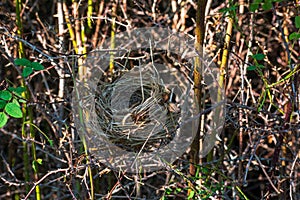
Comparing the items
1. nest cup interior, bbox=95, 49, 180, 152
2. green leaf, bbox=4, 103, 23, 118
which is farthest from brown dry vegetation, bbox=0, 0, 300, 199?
green leaf, bbox=4, 103, 23, 118

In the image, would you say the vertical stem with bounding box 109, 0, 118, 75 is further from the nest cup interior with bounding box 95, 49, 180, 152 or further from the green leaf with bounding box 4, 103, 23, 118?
the green leaf with bounding box 4, 103, 23, 118

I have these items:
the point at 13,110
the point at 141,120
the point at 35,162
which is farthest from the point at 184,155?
the point at 13,110

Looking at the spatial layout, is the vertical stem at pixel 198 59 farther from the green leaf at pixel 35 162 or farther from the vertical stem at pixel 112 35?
the green leaf at pixel 35 162

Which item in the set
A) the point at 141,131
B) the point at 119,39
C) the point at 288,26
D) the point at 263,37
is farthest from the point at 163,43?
the point at 263,37

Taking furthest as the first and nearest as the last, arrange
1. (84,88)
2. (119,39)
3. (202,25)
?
1. (119,39)
2. (84,88)
3. (202,25)

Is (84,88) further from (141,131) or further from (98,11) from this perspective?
(98,11)
